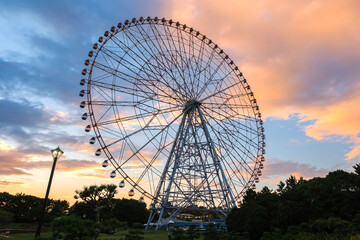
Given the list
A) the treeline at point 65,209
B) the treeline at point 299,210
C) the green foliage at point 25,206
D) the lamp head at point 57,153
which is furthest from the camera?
the green foliage at point 25,206

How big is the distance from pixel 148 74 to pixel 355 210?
24252mm

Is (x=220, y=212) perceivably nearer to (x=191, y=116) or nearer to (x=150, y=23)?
(x=191, y=116)

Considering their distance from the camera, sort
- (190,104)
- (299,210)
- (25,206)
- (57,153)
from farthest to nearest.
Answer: (25,206) → (190,104) → (299,210) → (57,153)

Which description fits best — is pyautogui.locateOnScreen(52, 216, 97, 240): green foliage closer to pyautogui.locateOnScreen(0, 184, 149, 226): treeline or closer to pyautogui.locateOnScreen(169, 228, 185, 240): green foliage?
pyautogui.locateOnScreen(169, 228, 185, 240): green foliage

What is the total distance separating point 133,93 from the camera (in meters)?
26.9

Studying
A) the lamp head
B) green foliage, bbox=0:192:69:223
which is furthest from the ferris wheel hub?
green foliage, bbox=0:192:69:223

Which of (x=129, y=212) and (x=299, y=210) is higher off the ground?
(x=129, y=212)

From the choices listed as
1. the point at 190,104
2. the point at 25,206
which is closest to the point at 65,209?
the point at 25,206

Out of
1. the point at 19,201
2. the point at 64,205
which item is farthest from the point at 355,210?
the point at 19,201

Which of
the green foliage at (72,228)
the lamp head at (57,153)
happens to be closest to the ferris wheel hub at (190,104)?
the lamp head at (57,153)

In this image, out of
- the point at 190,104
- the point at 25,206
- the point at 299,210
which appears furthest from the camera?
the point at 25,206

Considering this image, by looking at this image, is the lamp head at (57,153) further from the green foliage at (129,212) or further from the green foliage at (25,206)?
the green foliage at (25,206)

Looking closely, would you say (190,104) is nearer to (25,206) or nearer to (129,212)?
(129,212)

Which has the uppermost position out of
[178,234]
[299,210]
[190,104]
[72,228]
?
[190,104]
